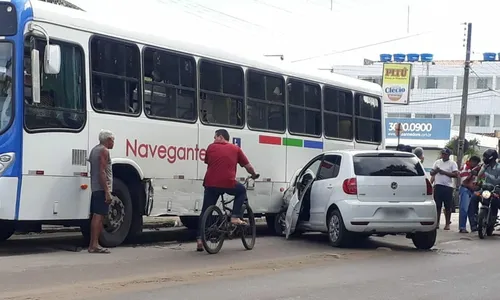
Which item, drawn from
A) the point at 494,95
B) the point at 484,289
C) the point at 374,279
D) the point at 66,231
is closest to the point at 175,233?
the point at 66,231

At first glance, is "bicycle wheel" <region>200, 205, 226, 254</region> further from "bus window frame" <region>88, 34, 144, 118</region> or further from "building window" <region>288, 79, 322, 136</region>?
"building window" <region>288, 79, 322, 136</region>

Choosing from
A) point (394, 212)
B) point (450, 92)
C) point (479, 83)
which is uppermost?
point (479, 83)

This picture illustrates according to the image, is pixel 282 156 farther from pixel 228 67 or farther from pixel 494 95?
pixel 494 95

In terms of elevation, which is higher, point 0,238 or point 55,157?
point 55,157

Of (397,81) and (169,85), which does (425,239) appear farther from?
(397,81)

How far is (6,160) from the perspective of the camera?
30.9 ft

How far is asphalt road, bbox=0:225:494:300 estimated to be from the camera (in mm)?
7641

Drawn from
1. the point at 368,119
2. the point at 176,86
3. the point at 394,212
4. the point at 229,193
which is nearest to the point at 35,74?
the point at 176,86

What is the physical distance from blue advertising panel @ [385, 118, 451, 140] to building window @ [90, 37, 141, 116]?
157 ft

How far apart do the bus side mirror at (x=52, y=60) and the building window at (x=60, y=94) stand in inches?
5.8

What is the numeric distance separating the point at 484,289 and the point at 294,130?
7044mm

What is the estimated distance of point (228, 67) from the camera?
13125 mm

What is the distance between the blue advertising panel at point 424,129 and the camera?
5791 cm

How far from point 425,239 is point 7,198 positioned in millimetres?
6687
